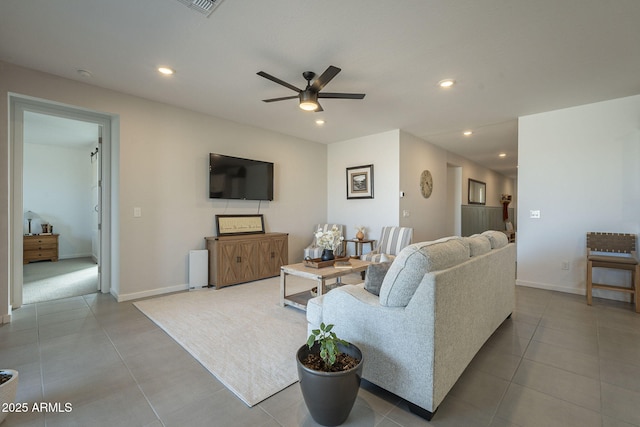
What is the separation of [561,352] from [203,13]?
3.82m

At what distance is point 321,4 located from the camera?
1.99m

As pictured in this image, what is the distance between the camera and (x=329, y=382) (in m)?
1.37

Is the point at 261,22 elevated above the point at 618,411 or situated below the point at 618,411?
above

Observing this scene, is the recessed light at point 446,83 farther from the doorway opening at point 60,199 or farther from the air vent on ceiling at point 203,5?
the doorway opening at point 60,199

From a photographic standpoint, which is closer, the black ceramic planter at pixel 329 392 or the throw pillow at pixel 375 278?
the black ceramic planter at pixel 329 392

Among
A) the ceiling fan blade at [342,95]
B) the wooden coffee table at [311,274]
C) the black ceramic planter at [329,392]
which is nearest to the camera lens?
the black ceramic planter at [329,392]

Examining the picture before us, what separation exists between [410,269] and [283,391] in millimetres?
1108

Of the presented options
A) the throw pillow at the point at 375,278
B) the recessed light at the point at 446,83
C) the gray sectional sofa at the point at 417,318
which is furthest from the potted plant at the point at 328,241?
the recessed light at the point at 446,83

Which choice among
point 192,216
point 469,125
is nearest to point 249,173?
point 192,216

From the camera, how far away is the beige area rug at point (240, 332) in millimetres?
1916

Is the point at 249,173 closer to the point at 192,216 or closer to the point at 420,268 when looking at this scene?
the point at 192,216

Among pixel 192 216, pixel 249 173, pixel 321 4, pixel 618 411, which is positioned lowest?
pixel 618 411

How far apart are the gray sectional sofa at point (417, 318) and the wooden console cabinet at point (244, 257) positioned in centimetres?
243

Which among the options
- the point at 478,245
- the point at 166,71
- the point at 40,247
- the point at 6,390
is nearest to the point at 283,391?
the point at 6,390
